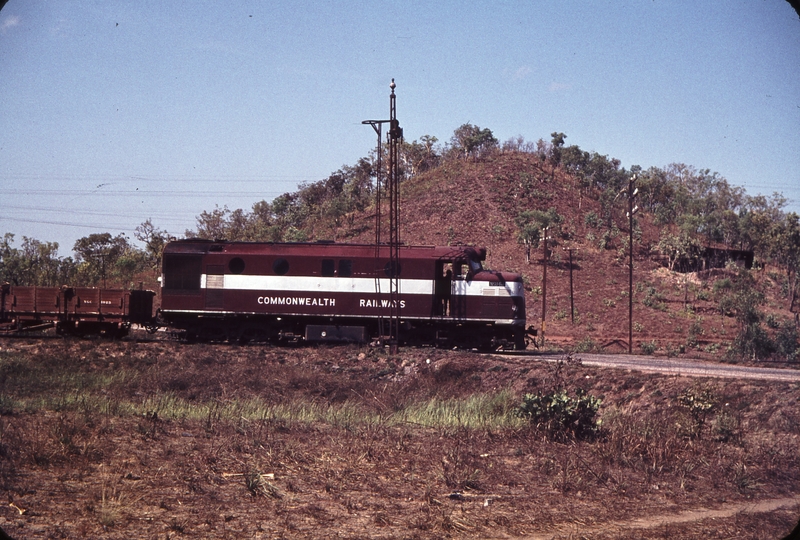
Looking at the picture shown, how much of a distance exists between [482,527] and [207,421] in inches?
280

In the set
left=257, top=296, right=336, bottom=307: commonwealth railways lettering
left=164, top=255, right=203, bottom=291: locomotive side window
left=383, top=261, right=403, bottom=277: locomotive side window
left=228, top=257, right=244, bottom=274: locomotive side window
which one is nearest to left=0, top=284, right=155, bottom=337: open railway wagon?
left=164, top=255, right=203, bottom=291: locomotive side window

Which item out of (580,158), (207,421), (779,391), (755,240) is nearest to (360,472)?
(207,421)

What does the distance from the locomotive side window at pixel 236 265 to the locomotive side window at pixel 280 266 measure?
1.38 metres

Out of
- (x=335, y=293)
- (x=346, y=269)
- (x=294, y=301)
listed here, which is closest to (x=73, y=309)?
(x=294, y=301)

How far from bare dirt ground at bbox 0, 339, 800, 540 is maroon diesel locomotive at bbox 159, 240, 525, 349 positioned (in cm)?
735

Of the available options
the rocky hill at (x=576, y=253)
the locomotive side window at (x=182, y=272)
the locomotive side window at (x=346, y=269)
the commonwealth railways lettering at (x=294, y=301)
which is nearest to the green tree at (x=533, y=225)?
the rocky hill at (x=576, y=253)

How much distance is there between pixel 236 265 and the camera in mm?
28719

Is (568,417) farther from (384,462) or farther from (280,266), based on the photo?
(280,266)

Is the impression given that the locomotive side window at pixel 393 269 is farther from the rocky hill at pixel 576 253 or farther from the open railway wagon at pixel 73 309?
the rocky hill at pixel 576 253

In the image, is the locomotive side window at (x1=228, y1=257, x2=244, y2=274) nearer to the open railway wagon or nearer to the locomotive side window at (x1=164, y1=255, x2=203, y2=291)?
the locomotive side window at (x1=164, y1=255, x2=203, y2=291)

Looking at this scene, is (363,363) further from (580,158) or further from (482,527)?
(580,158)

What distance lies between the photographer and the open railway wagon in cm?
2944

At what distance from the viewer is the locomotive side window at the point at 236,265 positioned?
94.0ft

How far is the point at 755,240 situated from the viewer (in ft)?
245
